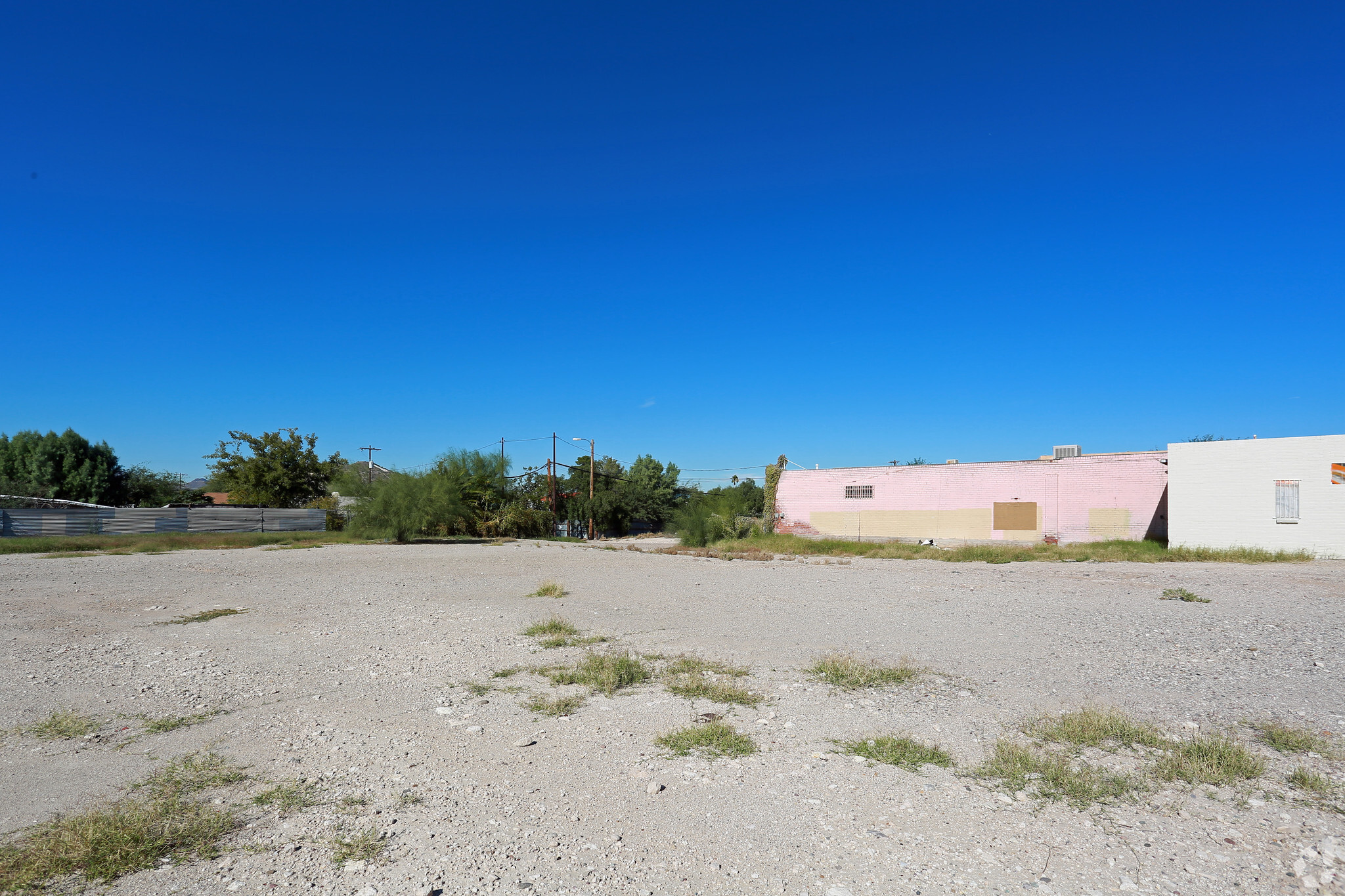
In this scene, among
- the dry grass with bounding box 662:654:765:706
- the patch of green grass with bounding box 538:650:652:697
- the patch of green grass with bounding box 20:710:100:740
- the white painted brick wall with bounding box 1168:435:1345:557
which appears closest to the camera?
the patch of green grass with bounding box 20:710:100:740

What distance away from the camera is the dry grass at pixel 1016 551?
2361cm

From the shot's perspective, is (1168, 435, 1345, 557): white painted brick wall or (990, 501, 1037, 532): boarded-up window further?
(990, 501, 1037, 532): boarded-up window

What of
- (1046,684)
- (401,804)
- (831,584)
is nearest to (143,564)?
(831,584)

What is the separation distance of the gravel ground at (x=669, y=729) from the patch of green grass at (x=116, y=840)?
0.15 meters

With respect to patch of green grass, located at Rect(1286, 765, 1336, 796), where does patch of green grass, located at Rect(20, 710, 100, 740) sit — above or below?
below

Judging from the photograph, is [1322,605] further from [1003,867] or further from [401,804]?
[401,804]

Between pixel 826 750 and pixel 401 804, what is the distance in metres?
2.92

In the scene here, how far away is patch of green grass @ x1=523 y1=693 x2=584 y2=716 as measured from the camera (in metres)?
6.27

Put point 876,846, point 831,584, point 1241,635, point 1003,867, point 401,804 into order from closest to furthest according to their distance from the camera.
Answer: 1. point 1003,867
2. point 876,846
3. point 401,804
4. point 1241,635
5. point 831,584

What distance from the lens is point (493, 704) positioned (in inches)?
257

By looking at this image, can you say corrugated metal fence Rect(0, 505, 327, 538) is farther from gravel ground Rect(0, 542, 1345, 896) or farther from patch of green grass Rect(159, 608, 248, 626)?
patch of green grass Rect(159, 608, 248, 626)

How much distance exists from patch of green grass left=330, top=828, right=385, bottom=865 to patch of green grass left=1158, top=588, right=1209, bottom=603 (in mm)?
14281

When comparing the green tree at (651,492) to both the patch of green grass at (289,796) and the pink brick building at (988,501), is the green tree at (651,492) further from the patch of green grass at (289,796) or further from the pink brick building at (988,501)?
the patch of green grass at (289,796)

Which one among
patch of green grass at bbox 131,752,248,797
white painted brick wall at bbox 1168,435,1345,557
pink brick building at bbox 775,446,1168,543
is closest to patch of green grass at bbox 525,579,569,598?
patch of green grass at bbox 131,752,248,797
